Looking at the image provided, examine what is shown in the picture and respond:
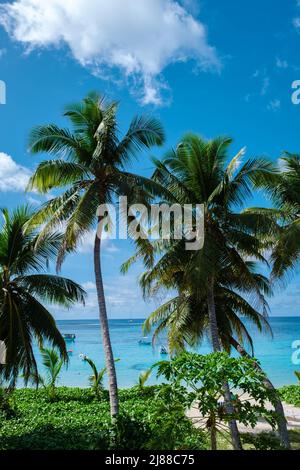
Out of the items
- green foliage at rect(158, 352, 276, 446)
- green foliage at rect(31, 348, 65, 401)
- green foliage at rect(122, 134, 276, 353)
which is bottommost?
green foliage at rect(158, 352, 276, 446)

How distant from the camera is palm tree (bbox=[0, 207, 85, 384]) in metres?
12.2

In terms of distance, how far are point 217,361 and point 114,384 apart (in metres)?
5.06

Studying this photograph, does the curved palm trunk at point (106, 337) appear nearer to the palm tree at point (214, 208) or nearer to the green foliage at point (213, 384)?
the palm tree at point (214, 208)

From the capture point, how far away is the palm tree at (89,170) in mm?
10875

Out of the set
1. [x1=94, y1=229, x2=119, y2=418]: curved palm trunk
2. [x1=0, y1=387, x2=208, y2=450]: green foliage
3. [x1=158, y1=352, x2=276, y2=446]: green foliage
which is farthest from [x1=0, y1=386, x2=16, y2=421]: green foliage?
[x1=158, y1=352, x2=276, y2=446]: green foliage

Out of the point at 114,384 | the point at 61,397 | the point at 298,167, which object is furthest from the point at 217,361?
the point at 61,397

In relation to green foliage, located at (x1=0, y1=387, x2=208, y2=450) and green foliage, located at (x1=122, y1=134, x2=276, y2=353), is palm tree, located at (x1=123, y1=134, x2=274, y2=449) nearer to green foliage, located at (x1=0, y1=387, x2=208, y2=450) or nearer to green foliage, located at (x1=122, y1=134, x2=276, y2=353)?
green foliage, located at (x1=122, y1=134, x2=276, y2=353)

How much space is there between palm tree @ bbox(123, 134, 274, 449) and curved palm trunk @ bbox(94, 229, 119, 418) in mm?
1250

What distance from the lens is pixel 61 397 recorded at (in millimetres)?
17547

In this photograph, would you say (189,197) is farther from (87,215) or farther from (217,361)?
(217,361)

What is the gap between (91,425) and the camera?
12062 millimetres

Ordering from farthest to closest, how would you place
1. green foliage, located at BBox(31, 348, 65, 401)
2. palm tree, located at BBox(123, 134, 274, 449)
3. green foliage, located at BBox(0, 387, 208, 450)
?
1. green foliage, located at BBox(31, 348, 65, 401)
2. palm tree, located at BBox(123, 134, 274, 449)
3. green foliage, located at BBox(0, 387, 208, 450)

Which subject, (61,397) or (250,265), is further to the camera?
(61,397)
